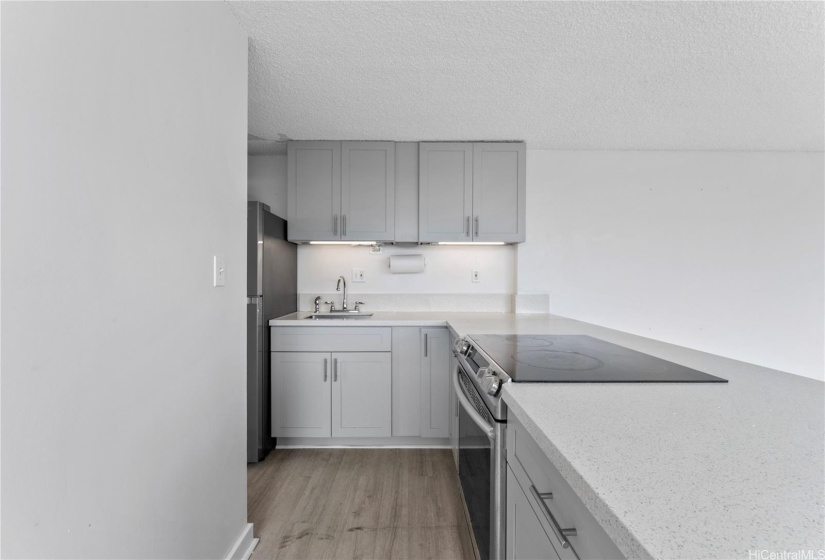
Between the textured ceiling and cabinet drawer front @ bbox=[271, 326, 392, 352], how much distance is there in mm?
1357

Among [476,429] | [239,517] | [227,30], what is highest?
[227,30]

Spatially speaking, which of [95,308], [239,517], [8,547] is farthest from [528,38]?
[239,517]

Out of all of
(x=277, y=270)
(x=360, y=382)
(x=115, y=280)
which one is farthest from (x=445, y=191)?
(x=115, y=280)

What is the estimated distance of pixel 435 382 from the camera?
2.40 meters

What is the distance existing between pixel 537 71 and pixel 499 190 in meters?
0.95

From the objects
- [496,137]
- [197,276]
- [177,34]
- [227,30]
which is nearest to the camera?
[177,34]

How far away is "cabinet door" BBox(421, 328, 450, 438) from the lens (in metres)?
2.39

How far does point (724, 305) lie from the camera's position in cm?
283

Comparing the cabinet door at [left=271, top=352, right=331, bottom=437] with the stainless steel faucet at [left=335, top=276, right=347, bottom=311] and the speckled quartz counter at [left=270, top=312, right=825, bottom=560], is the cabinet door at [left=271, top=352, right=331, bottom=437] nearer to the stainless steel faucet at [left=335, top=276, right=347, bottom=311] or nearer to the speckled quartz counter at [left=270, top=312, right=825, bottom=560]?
the stainless steel faucet at [left=335, top=276, right=347, bottom=311]

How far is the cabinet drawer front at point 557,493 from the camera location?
51 centimetres

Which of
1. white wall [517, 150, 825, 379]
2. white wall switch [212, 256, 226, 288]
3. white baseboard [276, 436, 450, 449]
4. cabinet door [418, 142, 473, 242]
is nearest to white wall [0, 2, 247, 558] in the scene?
white wall switch [212, 256, 226, 288]

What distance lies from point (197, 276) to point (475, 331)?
1248 mm

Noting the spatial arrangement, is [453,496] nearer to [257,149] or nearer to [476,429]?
[476,429]

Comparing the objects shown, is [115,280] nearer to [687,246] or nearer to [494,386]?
[494,386]
